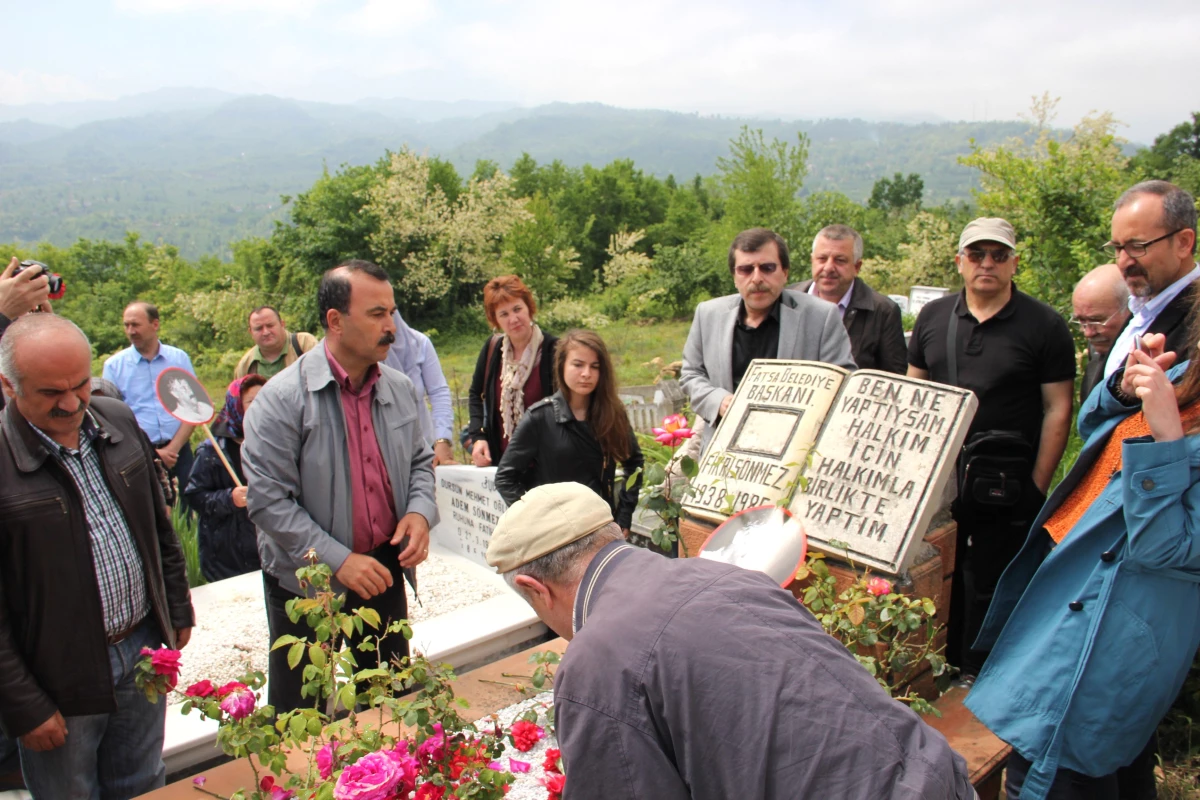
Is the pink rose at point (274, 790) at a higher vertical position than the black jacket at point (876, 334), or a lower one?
lower

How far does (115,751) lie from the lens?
238 cm

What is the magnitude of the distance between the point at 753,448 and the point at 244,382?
2844 millimetres

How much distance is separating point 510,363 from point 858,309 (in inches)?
74.5

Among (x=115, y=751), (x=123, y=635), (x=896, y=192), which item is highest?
(x=896, y=192)

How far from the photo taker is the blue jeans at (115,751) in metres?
2.22

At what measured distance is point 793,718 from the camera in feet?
3.69

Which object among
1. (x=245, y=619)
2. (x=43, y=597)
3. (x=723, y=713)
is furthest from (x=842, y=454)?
(x=245, y=619)

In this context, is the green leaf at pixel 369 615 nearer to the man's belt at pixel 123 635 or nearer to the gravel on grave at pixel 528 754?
the gravel on grave at pixel 528 754

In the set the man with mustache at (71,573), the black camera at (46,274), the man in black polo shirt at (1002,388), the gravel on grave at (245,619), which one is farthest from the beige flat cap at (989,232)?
the black camera at (46,274)

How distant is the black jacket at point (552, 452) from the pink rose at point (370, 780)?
6.77 ft

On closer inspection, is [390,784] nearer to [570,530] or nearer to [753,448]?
[570,530]

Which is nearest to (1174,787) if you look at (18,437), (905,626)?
(905,626)

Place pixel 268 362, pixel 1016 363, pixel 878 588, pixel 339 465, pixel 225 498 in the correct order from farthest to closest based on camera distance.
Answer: pixel 268 362 → pixel 225 498 → pixel 1016 363 → pixel 339 465 → pixel 878 588

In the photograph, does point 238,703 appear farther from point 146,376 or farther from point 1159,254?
point 146,376
